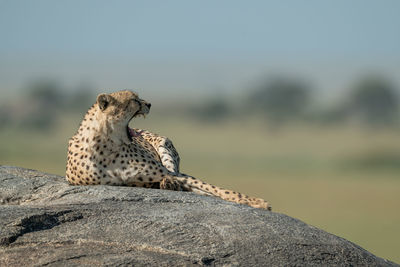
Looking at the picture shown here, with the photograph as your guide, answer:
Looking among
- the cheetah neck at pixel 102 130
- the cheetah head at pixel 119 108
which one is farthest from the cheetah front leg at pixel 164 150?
the cheetah head at pixel 119 108

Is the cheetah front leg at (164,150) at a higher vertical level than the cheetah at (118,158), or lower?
higher

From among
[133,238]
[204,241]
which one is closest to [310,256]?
[204,241]

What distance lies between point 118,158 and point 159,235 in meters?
1.95

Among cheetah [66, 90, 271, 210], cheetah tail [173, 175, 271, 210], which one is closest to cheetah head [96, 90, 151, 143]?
cheetah [66, 90, 271, 210]

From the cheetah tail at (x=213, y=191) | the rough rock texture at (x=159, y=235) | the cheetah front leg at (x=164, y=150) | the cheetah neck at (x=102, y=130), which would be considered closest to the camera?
the rough rock texture at (x=159, y=235)

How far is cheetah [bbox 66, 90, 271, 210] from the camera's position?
7629mm

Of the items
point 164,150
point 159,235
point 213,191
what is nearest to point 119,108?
point 213,191

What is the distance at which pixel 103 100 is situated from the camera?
24.8ft

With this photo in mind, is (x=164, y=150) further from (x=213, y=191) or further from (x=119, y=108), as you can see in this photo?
(x=119, y=108)

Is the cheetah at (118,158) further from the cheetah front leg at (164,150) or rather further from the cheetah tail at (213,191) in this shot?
the cheetah front leg at (164,150)

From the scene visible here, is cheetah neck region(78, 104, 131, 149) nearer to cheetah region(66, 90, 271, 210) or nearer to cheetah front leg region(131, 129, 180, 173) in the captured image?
cheetah region(66, 90, 271, 210)

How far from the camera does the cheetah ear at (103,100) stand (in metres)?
7.55

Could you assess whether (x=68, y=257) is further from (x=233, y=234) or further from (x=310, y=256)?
(x=310, y=256)

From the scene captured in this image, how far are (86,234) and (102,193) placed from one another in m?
1.13
